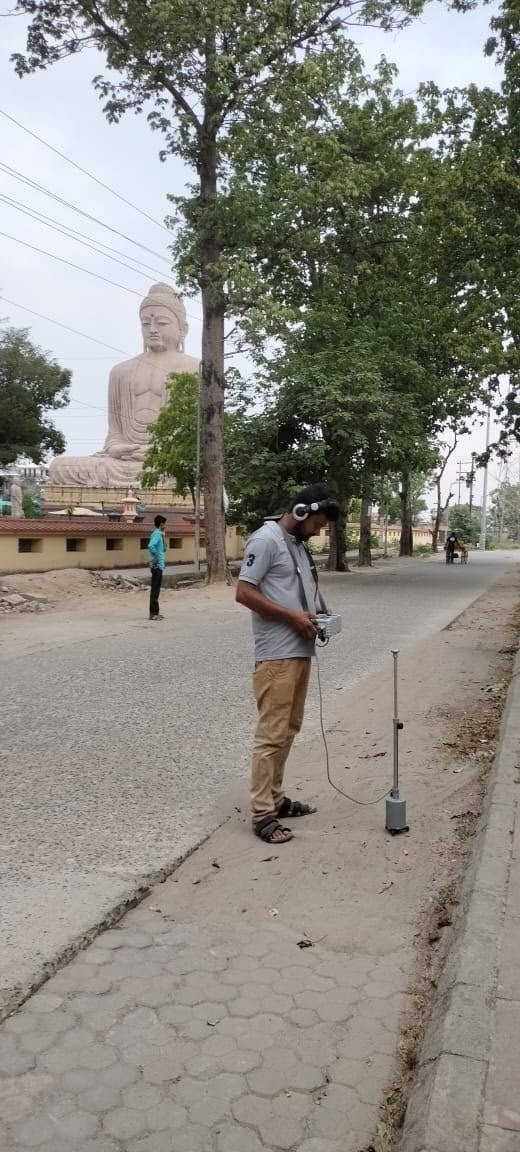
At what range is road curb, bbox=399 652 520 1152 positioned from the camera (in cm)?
212

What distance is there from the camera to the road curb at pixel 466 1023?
212 cm

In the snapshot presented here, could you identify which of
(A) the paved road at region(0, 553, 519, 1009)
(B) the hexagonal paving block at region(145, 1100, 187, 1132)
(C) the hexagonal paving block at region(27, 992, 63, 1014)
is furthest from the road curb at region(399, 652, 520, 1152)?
(A) the paved road at region(0, 553, 519, 1009)

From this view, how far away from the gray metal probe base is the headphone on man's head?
1.46 metres

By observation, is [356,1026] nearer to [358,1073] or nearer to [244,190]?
[358,1073]

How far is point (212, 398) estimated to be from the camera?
20.3m

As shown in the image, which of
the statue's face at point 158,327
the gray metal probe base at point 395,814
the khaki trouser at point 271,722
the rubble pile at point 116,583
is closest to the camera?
the khaki trouser at point 271,722

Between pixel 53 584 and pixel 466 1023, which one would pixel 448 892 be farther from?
pixel 53 584

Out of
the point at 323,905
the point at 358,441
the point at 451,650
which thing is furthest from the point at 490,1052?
the point at 358,441

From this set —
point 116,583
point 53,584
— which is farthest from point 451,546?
point 53,584

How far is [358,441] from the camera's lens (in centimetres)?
2266

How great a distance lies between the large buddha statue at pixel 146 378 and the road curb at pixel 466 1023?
41.4 metres

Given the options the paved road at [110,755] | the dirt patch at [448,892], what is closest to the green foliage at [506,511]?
the paved road at [110,755]

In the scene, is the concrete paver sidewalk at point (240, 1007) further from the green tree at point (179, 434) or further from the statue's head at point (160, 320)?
the statue's head at point (160, 320)

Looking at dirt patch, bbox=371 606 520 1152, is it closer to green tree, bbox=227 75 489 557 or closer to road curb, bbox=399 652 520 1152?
road curb, bbox=399 652 520 1152
